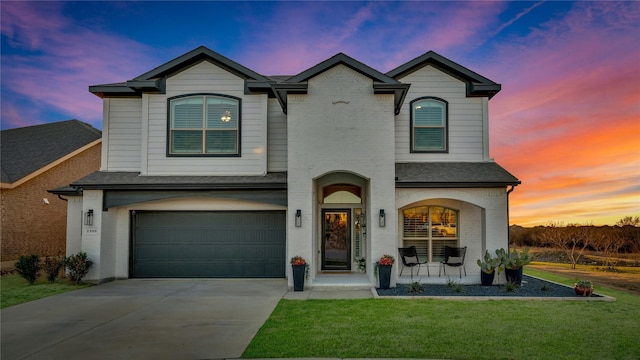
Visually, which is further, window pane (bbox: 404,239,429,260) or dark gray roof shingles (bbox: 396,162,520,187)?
window pane (bbox: 404,239,429,260)

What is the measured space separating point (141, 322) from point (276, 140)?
709 centimetres

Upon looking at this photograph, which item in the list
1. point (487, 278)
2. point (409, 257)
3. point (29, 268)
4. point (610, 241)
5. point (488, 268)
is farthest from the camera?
point (610, 241)

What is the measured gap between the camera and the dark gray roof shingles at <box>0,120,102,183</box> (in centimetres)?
1602

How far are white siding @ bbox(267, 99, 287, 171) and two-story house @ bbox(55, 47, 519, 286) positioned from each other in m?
0.03

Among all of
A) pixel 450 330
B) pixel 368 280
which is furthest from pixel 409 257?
pixel 450 330

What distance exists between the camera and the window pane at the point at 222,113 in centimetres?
1314

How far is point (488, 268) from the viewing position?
430 inches

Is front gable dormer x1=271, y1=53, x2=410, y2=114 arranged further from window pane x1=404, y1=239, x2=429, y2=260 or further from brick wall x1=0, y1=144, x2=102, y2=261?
brick wall x1=0, y1=144, x2=102, y2=261

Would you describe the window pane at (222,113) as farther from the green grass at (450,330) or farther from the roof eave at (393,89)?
the green grass at (450,330)

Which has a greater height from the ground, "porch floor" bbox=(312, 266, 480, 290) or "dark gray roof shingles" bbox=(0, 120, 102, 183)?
"dark gray roof shingles" bbox=(0, 120, 102, 183)

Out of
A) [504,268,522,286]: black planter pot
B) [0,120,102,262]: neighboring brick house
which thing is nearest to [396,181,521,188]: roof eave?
[504,268,522,286]: black planter pot

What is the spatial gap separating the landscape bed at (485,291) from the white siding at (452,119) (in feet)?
13.6

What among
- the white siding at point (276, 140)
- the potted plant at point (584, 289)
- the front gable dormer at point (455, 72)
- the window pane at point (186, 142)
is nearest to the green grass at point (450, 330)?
the potted plant at point (584, 289)

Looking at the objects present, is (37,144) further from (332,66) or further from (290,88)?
(332,66)
